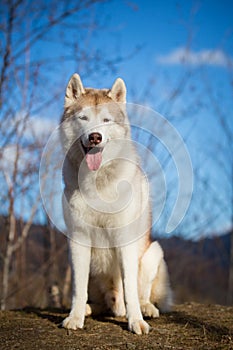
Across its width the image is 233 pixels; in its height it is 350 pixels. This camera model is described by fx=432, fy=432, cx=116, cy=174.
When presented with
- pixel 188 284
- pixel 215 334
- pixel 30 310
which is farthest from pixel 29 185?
pixel 188 284

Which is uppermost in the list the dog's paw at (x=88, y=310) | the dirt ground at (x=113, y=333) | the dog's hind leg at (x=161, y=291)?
the dog's hind leg at (x=161, y=291)

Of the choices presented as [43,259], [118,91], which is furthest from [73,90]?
[43,259]

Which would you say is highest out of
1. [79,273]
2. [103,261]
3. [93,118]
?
[93,118]

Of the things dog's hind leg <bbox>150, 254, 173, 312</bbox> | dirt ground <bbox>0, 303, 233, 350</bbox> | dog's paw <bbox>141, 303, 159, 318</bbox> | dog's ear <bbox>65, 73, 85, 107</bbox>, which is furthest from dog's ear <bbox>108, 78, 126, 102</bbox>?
dirt ground <bbox>0, 303, 233, 350</bbox>

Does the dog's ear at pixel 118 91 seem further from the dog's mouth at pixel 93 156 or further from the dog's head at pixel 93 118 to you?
the dog's mouth at pixel 93 156

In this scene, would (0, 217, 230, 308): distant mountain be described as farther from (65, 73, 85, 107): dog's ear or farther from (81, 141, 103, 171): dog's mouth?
(81, 141, 103, 171): dog's mouth

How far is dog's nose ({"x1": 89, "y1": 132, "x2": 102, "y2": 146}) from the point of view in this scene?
371 centimetres

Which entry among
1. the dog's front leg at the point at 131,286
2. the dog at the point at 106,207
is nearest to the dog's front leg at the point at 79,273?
the dog at the point at 106,207

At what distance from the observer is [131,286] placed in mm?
3662

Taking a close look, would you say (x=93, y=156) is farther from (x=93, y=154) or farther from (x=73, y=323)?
(x=73, y=323)

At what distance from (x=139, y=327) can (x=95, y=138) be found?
1605mm

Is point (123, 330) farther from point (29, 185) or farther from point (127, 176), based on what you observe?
point (29, 185)

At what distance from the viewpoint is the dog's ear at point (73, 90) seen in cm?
415

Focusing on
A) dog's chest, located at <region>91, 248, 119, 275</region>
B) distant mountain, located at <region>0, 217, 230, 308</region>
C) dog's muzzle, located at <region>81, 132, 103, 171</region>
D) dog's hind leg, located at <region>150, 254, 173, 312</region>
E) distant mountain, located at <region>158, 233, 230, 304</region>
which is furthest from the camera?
distant mountain, located at <region>158, 233, 230, 304</region>
